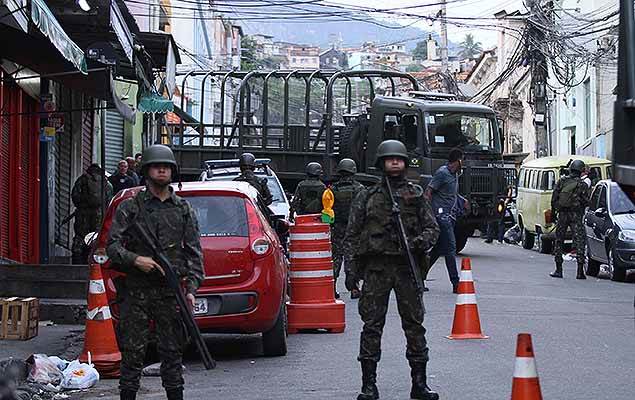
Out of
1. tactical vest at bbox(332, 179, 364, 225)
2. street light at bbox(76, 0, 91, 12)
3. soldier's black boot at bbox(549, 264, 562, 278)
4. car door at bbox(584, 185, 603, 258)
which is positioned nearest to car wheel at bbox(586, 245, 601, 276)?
car door at bbox(584, 185, 603, 258)

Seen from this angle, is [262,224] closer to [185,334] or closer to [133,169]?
[185,334]

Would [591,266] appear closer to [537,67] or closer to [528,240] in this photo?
[528,240]

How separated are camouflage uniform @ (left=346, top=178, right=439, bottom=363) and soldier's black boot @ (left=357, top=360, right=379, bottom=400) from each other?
0.15 ft

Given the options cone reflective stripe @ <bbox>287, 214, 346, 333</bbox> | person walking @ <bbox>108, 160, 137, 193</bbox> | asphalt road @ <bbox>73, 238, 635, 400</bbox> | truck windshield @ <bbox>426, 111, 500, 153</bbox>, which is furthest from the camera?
truck windshield @ <bbox>426, 111, 500, 153</bbox>

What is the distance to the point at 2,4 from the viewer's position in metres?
10.6

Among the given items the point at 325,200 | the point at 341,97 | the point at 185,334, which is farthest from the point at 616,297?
the point at 341,97

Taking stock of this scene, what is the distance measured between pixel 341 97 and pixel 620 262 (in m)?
12.8

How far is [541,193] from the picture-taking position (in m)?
30.5

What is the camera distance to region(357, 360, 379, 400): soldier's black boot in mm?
8719

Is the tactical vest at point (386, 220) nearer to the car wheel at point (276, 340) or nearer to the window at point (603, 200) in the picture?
the car wheel at point (276, 340)

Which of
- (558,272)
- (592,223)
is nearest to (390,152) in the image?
(558,272)

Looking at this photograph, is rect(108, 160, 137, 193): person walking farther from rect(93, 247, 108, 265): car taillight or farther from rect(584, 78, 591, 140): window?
rect(584, 78, 591, 140): window

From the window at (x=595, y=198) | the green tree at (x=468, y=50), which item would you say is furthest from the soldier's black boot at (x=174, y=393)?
the green tree at (x=468, y=50)

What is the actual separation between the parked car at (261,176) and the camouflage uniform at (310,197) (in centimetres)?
445
